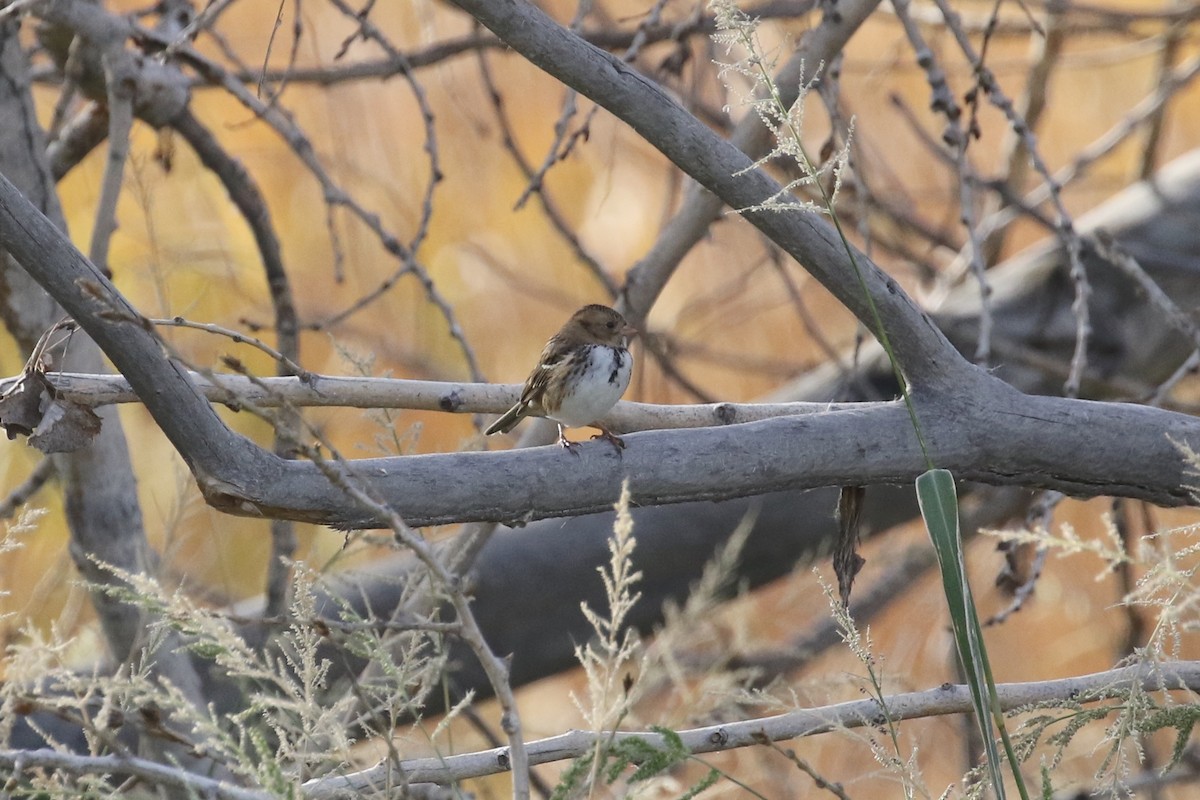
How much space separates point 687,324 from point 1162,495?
3.57m

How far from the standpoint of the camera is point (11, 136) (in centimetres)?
272

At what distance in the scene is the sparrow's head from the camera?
9.10ft

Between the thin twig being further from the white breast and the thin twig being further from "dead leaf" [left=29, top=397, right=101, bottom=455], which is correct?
the white breast

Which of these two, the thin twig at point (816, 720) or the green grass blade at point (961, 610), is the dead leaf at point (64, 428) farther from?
the green grass blade at point (961, 610)

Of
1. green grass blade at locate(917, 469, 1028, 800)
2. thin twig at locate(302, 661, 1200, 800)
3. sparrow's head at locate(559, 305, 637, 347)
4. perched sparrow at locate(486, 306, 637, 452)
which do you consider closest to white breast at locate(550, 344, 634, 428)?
perched sparrow at locate(486, 306, 637, 452)

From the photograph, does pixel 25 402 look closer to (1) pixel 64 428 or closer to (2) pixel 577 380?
(1) pixel 64 428

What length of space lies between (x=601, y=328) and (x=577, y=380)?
0.32 meters

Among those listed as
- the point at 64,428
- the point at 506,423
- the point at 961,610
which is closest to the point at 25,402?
the point at 64,428

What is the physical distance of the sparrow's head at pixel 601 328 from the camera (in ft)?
9.10

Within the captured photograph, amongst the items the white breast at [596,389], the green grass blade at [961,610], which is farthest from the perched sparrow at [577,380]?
the green grass blade at [961,610]

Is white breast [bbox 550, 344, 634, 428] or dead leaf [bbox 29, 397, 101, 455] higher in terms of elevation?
white breast [bbox 550, 344, 634, 428]

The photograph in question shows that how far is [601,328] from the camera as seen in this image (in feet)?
9.16

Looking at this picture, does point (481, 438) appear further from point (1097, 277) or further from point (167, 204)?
point (167, 204)

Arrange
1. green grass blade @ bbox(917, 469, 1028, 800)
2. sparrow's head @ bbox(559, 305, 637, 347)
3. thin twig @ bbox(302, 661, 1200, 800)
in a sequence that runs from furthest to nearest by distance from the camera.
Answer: sparrow's head @ bbox(559, 305, 637, 347)
thin twig @ bbox(302, 661, 1200, 800)
green grass blade @ bbox(917, 469, 1028, 800)
